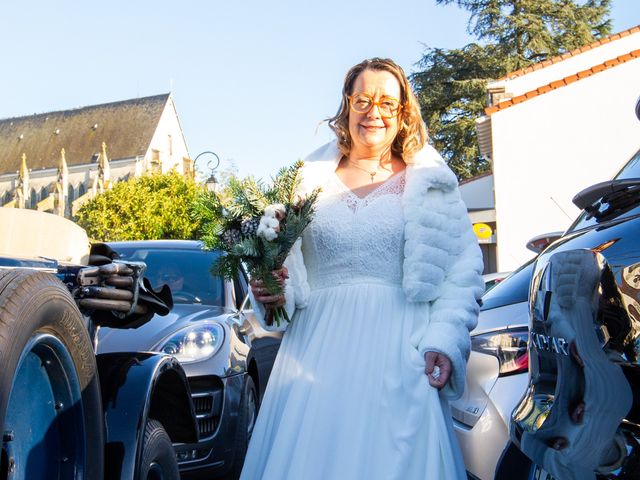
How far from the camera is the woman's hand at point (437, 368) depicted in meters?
2.94

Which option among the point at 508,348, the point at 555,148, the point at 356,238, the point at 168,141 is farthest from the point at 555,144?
the point at 168,141

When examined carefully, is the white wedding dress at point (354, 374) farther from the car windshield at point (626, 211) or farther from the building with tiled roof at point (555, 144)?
the building with tiled roof at point (555, 144)

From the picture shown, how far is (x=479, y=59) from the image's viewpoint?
132 ft

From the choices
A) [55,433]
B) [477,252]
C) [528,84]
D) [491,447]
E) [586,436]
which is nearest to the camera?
[586,436]

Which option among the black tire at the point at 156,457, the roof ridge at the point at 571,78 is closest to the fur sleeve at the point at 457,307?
the black tire at the point at 156,457

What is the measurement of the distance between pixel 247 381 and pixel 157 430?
111 inches

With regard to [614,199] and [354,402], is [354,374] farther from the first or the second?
[614,199]

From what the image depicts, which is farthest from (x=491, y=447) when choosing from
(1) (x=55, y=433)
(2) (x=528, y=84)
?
(2) (x=528, y=84)

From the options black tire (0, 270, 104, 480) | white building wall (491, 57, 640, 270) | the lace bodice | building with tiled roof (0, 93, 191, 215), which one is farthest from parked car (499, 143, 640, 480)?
building with tiled roof (0, 93, 191, 215)

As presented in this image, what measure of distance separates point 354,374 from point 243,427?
116 inches

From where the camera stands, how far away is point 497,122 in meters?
21.9

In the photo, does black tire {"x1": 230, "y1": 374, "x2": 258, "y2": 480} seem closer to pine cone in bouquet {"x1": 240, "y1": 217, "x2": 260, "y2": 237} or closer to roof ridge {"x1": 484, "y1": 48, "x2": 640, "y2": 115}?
Result: pine cone in bouquet {"x1": 240, "y1": 217, "x2": 260, "y2": 237}

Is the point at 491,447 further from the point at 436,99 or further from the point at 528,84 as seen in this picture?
the point at 436,99

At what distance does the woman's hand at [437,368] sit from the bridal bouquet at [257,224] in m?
0.58
